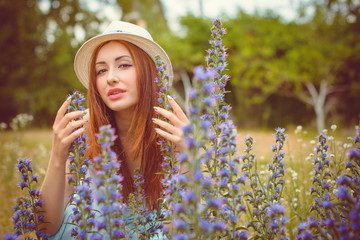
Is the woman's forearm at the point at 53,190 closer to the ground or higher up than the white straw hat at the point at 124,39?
closer to the ground

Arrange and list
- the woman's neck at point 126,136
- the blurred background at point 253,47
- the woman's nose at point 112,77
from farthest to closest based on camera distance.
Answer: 1. the blurred background at point 253,47
2. the woman's neck at point 126,136
3. the woman's nose at point 112,77

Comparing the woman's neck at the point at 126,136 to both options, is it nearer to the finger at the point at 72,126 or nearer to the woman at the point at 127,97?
the woman at the point at 127,97

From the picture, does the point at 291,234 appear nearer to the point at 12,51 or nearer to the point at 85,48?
the point at 85,48

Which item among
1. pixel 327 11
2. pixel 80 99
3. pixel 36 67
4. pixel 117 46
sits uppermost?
pixel 327 11

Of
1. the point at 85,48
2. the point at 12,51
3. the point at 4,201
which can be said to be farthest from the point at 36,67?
the point at 85,48

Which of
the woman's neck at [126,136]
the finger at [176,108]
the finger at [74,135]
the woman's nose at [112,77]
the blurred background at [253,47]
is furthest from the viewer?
the blurred background at [253,47]

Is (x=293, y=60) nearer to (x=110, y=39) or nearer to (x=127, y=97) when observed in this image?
(x=110, y=39)

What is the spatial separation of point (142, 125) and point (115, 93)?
361 millimetres

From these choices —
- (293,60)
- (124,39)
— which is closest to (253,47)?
(293,60)

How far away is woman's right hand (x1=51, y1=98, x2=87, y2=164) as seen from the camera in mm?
1770

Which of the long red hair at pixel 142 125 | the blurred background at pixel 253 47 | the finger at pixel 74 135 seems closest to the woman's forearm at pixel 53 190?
the finger at pixel 74 135

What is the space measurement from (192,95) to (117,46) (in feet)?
5.27

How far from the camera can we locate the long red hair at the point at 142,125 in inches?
97.1

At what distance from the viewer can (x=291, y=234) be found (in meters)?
2.58
